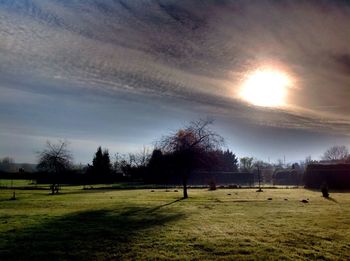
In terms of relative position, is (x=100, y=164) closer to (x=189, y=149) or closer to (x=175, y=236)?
(x=189, y=149)

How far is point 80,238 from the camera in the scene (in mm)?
13570

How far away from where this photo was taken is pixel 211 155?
40.1 meters

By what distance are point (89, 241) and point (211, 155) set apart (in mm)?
27917

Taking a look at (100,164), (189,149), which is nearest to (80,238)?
(189,149)

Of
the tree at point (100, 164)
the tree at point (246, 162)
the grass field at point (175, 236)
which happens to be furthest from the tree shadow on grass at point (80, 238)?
the tree at point (246, 162)

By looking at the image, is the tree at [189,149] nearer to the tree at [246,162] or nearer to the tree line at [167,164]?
the tree line at [167,164]

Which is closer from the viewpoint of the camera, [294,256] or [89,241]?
[294,256]

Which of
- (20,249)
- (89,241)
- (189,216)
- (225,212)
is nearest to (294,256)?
(89,241)

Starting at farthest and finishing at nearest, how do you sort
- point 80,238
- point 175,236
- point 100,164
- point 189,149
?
point 100,164, point 189,149, point 175,236, point 80,238

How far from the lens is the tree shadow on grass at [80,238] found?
11.2 meters

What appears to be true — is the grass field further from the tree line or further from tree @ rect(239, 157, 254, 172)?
tree @ rect(239, 157, 254, 172)

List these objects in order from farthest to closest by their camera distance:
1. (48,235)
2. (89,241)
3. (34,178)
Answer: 1. (34,178)
2. (48,235)
3. (89,241)

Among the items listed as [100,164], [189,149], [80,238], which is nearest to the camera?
[80,238]

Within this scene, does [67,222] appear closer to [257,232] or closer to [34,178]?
[257,232]
